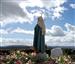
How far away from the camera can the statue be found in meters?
11.5

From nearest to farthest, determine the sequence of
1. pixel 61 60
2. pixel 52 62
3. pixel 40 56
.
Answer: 1. pixel 52 62
2. pixel 61 60
3. pixel 40 56

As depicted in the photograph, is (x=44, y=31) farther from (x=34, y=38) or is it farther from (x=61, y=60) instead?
(x=61, y=60)

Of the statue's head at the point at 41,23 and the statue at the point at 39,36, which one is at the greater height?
the statue's head at the point at 41,23

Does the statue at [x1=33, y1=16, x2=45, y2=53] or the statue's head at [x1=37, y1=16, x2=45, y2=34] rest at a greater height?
the statue's head at [x1=37, y1=16, x2=45, y2=34]

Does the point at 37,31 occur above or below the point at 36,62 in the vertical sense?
above

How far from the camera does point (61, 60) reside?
9625mm

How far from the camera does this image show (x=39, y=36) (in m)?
11.6

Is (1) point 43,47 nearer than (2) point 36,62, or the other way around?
(2) point 36,62

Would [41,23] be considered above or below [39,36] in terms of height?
above

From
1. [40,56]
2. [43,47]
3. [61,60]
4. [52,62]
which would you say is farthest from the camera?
[43,47]

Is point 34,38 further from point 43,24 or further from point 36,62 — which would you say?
point 36,62

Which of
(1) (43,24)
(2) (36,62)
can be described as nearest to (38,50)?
(1) (43,24)

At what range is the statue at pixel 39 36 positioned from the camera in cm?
1146

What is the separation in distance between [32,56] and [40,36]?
58.5 inches
